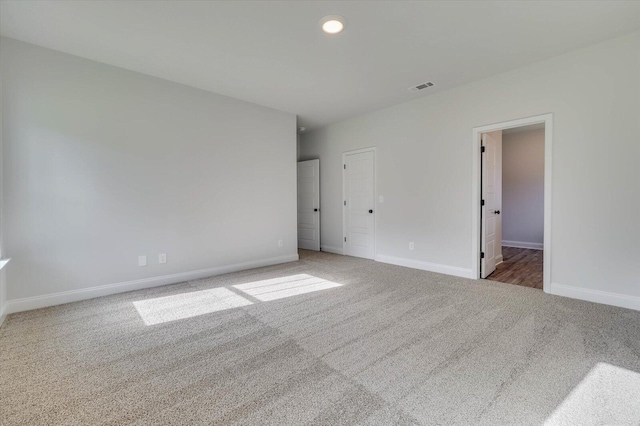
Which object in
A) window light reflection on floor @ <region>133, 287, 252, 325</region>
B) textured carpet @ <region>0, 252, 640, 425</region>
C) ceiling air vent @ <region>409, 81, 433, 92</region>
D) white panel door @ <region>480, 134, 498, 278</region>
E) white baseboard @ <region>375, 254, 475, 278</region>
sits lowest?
textured carpet @ <region>0, 252, 640, 425</region>

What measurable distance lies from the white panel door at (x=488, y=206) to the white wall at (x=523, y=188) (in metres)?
2.76

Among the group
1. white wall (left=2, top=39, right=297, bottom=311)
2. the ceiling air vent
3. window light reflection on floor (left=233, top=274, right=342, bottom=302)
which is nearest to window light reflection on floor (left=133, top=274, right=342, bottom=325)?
window light reflection on floor (left=233, top=274, right=342, bottom=302)

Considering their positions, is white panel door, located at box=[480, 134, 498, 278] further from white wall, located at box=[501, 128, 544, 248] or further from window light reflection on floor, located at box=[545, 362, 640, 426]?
white wall, located at box=[501, 128, 544, 248]

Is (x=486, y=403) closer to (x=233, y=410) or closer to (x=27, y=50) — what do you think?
(x=233, y=410)

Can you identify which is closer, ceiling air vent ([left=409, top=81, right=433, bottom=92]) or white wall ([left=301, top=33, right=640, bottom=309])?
white wall ([left=301, top=33, right=640, bottom=309])

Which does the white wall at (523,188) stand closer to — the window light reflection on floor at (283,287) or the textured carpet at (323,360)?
the textured carpet at (323,360)

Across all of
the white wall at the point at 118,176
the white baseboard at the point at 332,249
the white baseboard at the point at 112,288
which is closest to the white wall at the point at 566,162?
the white baseboard at the point at 332,249

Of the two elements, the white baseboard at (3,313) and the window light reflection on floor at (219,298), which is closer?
the white baseboard at (3,313)

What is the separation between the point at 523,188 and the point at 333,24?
6.38 meters

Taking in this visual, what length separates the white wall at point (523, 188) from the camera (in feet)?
21.1

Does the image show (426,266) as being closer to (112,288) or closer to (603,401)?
A: (603,401)

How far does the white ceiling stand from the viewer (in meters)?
2.39

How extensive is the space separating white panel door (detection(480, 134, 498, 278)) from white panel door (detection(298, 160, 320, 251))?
10.9 ft

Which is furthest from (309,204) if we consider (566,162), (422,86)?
(566,162)
